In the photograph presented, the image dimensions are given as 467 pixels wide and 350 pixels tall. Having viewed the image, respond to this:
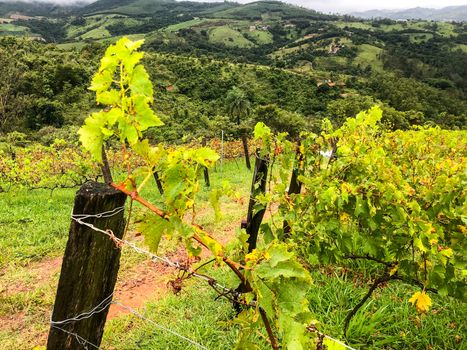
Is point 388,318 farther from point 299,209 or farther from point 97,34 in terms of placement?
point 97,34

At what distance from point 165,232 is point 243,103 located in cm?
5239

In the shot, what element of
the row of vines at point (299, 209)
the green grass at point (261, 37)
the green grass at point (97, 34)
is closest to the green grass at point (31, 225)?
the row of vines at point (299, 209)

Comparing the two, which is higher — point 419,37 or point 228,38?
point 419,37

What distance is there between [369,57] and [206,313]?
11327cm

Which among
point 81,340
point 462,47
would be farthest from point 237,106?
point 462,47

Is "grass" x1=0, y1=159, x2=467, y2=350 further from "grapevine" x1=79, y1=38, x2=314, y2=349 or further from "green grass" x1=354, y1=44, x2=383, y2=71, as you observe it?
"green grass" x1=354, y1=44, x2=383, y2=71

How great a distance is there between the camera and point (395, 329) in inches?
129

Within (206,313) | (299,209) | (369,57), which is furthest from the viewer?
(369,57)

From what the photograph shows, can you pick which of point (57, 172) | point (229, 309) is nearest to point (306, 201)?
point (229, 309)

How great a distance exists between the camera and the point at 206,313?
13.2ft

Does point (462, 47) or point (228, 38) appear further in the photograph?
point (228, 38)

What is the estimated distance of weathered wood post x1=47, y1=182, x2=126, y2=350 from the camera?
163 centimetres

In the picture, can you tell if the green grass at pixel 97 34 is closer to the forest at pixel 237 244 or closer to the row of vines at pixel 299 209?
the forest at pixel 237 244

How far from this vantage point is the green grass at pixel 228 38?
447 ft
